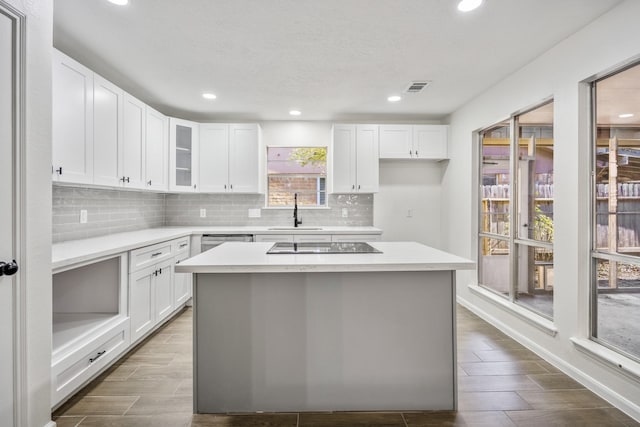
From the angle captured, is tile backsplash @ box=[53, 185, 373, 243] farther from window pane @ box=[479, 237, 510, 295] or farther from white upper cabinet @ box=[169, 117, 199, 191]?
window pane @ box=[479, 237, 510, 295]

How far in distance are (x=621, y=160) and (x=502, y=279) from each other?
1.75 meters

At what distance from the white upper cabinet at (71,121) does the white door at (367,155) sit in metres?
2.97

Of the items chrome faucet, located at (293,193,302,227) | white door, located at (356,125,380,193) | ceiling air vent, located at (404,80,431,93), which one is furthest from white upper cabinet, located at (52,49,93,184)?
white door, located at (356,125,380,193)

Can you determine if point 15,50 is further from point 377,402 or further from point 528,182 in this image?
point 528,182

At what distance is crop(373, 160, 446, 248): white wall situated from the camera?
15.9 ft

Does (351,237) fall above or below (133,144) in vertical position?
below

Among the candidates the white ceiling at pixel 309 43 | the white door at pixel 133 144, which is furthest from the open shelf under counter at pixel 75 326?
the white ceiling at pixel 309 43

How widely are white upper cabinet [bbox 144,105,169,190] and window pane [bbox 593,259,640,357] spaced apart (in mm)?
4057

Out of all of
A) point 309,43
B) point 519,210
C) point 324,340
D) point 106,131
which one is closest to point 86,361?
point 324,340

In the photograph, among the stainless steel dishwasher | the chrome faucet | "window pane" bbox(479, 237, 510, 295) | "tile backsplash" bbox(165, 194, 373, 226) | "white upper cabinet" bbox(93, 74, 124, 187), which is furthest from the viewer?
"tile backsplash" bbox(165, 194, 373, 226)

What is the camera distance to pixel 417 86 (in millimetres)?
3516

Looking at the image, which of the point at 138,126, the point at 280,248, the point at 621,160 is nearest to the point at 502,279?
the point at 621,160

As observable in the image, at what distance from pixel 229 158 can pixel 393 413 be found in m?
3.55

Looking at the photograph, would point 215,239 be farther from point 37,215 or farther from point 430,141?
A: point 430,141
